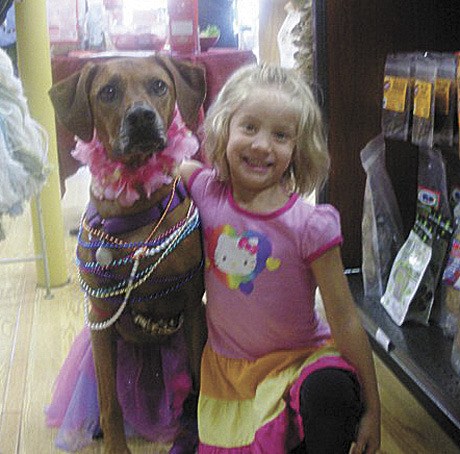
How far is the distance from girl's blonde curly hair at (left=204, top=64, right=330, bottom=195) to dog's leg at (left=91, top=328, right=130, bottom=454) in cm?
32

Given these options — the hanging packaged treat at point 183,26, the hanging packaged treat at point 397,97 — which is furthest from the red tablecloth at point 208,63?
the hanging packaged treat at point 397,97

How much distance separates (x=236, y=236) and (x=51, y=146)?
35.9 inches

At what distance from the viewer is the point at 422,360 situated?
1189 millimetres

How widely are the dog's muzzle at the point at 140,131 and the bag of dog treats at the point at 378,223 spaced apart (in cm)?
66

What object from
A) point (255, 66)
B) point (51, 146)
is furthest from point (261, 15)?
point (255, 66)

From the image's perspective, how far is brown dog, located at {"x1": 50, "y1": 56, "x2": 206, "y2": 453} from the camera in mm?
871

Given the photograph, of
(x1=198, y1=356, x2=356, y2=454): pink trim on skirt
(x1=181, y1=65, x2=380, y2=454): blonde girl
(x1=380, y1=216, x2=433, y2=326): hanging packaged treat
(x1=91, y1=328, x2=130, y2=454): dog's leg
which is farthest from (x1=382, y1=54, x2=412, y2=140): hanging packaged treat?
(x1=91, y1=328, x2=130, y2=454): dog's leg

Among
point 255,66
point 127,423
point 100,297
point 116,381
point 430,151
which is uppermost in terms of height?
point 255,66

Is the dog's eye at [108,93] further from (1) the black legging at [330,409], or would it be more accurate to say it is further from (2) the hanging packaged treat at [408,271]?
(2) the hanging packaged treat at [408,271]

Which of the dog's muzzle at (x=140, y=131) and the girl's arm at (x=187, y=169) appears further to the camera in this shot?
the girl's arm at (x=187, y=169)

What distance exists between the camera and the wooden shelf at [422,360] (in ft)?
3.54

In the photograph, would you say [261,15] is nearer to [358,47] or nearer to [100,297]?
[358,47]

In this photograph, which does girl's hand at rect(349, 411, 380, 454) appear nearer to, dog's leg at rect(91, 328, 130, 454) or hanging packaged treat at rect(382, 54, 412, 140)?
dog's leg at rect(91, 328, 130, 454)

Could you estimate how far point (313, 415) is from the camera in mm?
921
